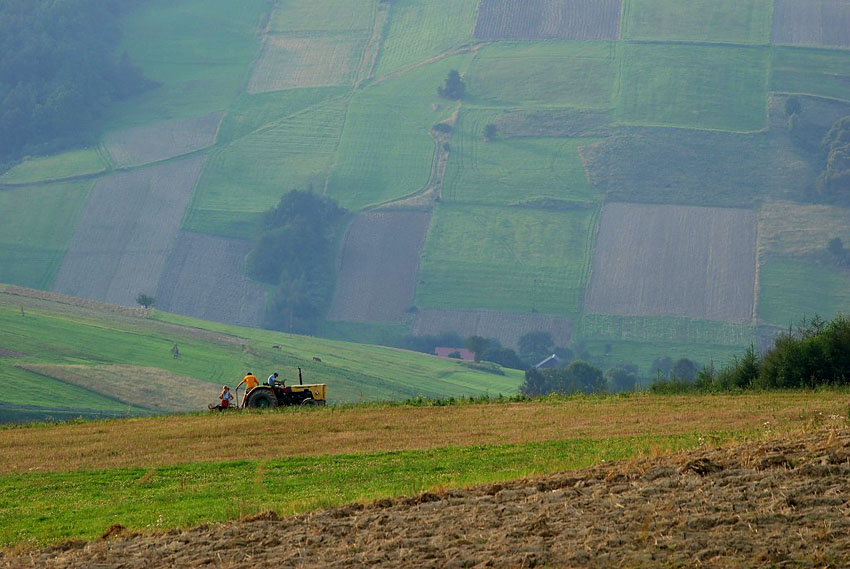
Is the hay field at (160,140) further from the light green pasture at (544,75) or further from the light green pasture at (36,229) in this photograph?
the light green pasture at (544,75)

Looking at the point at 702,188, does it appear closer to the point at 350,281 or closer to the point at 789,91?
the point at 789,91

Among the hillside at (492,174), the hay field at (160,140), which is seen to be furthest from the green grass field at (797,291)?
the hay field at (160,140)

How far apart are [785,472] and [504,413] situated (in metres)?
16.4

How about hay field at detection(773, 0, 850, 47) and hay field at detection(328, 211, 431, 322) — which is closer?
hay field at detection(328, 211, 431, 322)

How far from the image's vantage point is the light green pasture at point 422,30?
169 metres

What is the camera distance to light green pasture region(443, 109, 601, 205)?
13825cm

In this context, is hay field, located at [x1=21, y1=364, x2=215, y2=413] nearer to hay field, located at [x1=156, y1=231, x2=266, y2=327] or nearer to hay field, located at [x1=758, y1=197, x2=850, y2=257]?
hay field, located at [x1=156, y1=231, x2=266, y2=327]

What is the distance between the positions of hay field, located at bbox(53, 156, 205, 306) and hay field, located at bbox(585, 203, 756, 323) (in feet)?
169

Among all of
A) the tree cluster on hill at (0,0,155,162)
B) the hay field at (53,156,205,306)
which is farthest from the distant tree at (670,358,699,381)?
the tree cluster on hill at (0,0,155,162)

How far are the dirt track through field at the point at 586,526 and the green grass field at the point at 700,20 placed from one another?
15191 cm

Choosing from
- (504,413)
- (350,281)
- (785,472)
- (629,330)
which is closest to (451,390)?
(629,330)

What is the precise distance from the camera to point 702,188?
139 meters

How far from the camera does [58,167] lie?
496 ft

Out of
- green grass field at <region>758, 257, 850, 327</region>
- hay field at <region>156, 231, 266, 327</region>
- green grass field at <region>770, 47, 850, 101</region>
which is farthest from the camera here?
green grass field at <region>770, 47, 850, 101</region>
